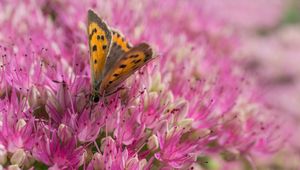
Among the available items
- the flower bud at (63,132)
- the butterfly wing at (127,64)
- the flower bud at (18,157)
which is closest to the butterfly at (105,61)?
the butterfly wing at (127,64)

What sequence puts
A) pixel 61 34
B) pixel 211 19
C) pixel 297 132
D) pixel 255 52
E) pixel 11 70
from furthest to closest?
pixel 255 52 < pixel 297 132 < pixel 211 19 < pixel 61 34 < pixel 11 70

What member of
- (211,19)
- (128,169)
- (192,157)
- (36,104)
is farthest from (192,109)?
(211,19)

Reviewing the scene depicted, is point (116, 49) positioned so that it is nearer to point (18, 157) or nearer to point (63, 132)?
point (63, 132)

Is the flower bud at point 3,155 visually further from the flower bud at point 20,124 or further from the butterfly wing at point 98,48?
the butterfly wing at point 98,48

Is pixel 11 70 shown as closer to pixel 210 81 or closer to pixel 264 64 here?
pixel 210 81

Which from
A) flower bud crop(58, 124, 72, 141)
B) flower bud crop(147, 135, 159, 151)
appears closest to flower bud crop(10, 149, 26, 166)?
flower bud crop(58, 124, 72, 141)

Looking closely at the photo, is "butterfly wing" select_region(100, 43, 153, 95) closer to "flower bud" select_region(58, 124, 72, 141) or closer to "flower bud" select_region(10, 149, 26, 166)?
"flower bud" select_region(58, 124, 72, 141)
